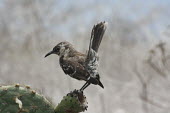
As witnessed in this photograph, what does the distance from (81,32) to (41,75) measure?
2.25 meters

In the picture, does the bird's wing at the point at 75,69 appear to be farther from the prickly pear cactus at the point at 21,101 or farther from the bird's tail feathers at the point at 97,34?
the prickly pear cactus at the point at 21,101

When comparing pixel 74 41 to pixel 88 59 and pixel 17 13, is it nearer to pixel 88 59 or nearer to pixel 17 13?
pixel 17 13

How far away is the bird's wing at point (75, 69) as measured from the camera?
338 centimetres

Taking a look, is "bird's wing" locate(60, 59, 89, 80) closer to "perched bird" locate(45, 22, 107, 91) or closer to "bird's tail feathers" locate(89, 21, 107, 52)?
"perched bird" locate(45, 22, 107, 91)

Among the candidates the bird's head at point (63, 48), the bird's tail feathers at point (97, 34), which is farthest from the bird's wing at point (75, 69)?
the bird's tail feathers at point (97, 34)

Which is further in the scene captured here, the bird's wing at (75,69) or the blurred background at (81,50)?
the blurred background at (81,50)

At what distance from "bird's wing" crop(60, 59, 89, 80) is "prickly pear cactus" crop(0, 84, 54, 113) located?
452mm

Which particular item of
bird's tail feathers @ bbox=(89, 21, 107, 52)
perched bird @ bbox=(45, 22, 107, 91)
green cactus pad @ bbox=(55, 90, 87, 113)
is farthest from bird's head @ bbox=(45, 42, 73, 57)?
green cactus pad @ bbox=(55, 90, 87, 113)

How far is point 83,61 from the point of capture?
3498 millimetres

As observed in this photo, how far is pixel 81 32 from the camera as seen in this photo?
13984 mm

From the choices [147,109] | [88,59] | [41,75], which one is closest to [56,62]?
[41,75]

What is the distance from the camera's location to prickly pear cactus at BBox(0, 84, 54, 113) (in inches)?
114

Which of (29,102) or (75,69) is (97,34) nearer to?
(75,69)

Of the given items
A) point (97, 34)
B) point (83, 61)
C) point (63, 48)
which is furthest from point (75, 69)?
point (97, 34)
